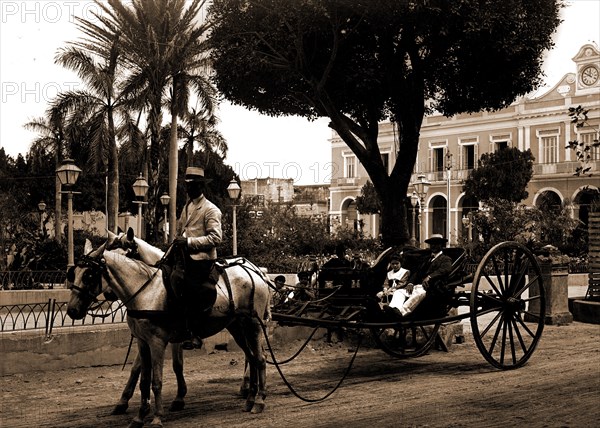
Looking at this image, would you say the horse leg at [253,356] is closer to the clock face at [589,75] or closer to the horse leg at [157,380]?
the horse leg at [157,380]

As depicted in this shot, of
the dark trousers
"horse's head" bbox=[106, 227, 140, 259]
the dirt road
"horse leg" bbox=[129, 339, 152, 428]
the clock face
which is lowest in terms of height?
the dirt road

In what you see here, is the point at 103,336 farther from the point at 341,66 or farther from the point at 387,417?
the point at 341,66

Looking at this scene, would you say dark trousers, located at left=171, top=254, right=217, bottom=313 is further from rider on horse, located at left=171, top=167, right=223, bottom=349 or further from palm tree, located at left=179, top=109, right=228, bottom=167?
palm tree, located at left=179, top=109, right=228, bottom=167

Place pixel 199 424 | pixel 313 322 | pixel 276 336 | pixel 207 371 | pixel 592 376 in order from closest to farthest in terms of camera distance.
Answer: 1. pixel 199 424
2. pixel 313 322
3. pixel 592 376
4. pixel 207 371
5. pixel 276 336

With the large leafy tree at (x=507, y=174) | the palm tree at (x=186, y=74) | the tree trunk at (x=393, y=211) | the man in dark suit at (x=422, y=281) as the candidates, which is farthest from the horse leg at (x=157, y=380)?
the large leafy tree at (x=507, y=174)

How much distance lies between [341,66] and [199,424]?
10588 millimetres

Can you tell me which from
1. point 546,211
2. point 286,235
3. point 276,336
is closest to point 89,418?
point 276,336

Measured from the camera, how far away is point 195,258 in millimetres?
7699

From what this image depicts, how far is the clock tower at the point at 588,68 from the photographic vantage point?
161 feet

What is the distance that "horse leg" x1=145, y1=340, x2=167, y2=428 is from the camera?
724cm

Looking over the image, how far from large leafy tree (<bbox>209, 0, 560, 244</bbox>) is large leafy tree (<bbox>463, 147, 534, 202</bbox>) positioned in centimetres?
2987

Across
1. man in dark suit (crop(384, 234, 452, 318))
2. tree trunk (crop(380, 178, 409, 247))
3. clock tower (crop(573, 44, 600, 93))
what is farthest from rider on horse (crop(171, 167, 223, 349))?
clock tower (crop(573, 44, 600, 93))

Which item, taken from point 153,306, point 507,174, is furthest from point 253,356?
point 507,174

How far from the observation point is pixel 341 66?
16.6 metres
